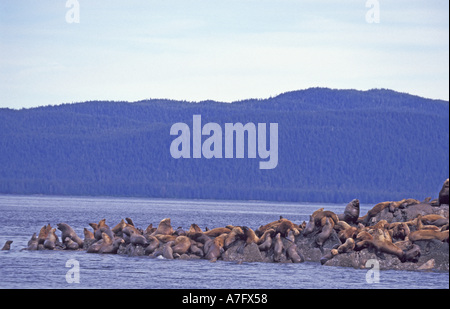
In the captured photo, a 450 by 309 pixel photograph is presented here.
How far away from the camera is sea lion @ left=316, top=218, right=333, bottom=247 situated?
40.0m

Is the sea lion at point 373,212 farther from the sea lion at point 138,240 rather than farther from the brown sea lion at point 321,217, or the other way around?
the sea lion at point 138,240

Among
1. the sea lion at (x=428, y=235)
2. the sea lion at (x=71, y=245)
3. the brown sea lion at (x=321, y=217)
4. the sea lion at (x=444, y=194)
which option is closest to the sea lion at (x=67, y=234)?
the sea lion at (x=71, y=245)

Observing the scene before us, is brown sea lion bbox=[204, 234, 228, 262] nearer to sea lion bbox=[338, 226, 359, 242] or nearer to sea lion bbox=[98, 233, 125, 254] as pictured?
sea lion bbox=[98, 233, 125, 254]

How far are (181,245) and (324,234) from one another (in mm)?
7178

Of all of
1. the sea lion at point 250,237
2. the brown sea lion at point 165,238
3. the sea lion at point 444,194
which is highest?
the sea lion at point 444,194

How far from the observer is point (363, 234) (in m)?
38.5

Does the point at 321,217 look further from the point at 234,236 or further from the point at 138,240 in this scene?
the point at 138,240

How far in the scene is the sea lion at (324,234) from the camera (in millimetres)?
40031

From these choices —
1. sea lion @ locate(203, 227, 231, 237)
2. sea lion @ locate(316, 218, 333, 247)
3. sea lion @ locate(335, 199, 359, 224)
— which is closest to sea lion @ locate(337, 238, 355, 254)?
sea lion @ locate(316, 218, 333, 247)

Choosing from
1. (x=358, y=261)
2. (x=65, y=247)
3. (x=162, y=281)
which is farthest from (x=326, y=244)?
(x=65, y=247)

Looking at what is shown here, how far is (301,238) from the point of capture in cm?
4138

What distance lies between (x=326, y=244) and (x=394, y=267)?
13.0 feet

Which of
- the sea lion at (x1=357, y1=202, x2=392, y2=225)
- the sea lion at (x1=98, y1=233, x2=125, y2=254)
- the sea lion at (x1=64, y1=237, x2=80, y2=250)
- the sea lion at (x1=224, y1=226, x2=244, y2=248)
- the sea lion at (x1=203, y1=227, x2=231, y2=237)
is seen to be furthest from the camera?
the sea lion at (x1=64, y1=237, x2=80, y2=250)
